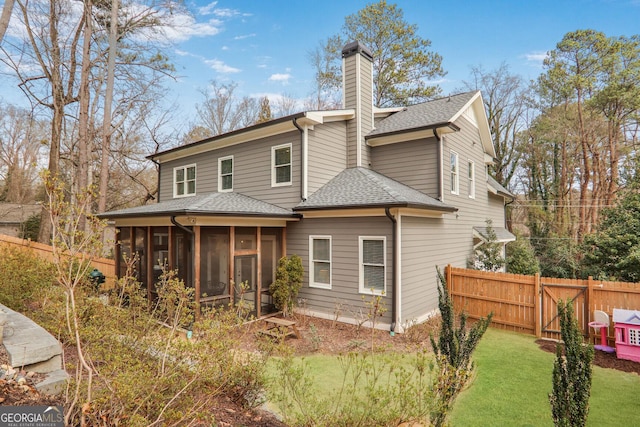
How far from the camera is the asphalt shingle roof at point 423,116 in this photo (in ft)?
33.7

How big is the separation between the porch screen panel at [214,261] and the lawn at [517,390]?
3.38 m

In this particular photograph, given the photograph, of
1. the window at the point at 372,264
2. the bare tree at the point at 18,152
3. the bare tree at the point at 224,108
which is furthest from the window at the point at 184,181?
the bare tree at the point at 18,152

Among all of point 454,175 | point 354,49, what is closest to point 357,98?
point 354,49

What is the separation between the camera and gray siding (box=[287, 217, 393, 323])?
8221mm

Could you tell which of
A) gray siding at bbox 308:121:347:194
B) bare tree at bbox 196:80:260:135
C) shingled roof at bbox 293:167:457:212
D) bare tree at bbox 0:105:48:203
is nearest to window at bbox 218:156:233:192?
gray siding at bbox 308:121:347:194

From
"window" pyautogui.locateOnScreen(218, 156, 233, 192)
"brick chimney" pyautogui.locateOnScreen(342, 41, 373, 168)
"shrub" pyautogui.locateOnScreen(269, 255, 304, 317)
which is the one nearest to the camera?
"shrub" pyautogui.locateOnScreen(269, 255, 304, 317)

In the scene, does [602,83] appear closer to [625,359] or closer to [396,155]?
[396,155]

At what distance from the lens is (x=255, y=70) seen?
23.5 meters

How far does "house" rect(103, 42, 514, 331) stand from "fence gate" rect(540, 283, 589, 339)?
8.82ft

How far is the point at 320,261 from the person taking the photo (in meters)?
9.31

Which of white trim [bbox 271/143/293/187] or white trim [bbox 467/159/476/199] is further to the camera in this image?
white trim [bbox 467/159/476/199]

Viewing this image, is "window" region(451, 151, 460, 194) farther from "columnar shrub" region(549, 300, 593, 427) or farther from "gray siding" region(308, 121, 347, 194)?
"columnar shrub" region(549, 300, 593, 427)

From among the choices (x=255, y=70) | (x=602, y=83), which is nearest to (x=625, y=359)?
(x=602, y=83)

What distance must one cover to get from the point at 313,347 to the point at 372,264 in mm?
2545
